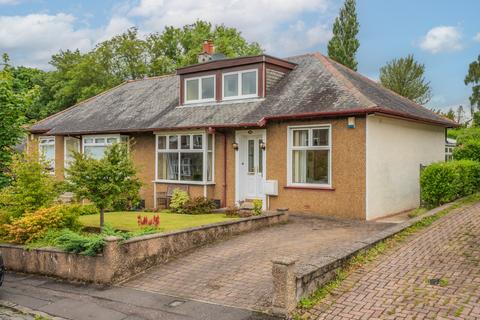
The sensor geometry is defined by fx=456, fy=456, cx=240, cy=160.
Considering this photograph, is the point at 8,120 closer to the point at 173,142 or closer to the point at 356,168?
the point at 173,142

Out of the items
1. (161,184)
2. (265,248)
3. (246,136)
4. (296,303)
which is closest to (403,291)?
(296,303)

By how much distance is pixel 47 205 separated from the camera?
1149 cm

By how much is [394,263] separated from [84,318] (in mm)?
5387

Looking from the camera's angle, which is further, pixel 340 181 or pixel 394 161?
pixel 394 161

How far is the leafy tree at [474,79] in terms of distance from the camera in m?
57.7

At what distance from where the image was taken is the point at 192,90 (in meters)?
19.1

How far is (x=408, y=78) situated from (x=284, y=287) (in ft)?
128

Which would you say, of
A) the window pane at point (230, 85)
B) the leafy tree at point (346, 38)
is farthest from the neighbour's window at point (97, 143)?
the leafy tree at point (346, 38)

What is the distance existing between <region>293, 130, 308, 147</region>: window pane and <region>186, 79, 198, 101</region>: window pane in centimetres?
560

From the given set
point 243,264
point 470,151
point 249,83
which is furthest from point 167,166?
point 470,151

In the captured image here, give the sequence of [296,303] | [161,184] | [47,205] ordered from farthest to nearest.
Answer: [161,184] → [47,205] → [296,303]

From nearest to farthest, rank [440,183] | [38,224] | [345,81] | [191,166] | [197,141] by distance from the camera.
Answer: [38,224] → [440,183] → [345,81] → [197,141] → [191,166]

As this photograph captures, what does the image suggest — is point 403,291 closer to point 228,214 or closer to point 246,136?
point 228,214

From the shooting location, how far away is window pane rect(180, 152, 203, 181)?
56.5ft
